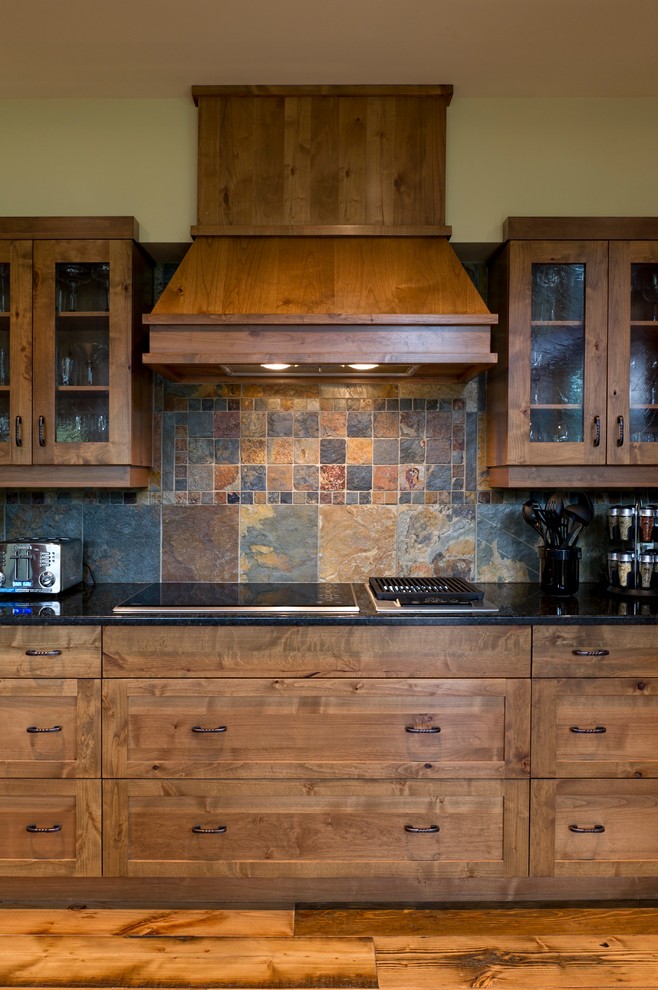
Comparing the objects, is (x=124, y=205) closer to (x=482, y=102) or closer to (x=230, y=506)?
(x=230, y=506)

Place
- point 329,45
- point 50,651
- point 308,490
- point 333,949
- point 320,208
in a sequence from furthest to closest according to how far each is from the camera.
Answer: point 308,490, point 320,208, point 329,45, point 50,651, point 333,949

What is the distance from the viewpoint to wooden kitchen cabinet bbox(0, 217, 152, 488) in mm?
2322

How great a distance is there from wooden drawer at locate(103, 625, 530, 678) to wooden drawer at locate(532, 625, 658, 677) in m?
0.05

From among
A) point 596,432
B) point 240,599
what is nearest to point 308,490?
point 240,599

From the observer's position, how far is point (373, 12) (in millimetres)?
2016

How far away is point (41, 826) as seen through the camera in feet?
6.75

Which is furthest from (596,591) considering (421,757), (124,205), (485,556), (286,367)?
(124,205)

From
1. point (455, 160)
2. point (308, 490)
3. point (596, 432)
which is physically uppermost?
point (455, 160)

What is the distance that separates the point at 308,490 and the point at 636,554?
4.07 ft

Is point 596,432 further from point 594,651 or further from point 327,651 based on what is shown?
point 327,651

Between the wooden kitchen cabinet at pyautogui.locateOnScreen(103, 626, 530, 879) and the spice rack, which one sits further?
the spice rack

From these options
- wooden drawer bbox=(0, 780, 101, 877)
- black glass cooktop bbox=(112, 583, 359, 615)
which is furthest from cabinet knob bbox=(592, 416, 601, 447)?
wooden drawer bbox=(0, 780, 101, 877)

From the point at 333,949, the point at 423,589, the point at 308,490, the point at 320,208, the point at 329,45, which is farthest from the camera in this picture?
the point at 308,490

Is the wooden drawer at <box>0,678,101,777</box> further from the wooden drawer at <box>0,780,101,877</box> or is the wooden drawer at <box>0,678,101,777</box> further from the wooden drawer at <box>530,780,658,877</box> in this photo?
the wooden drawer at <box>530,780,658,877</box>
